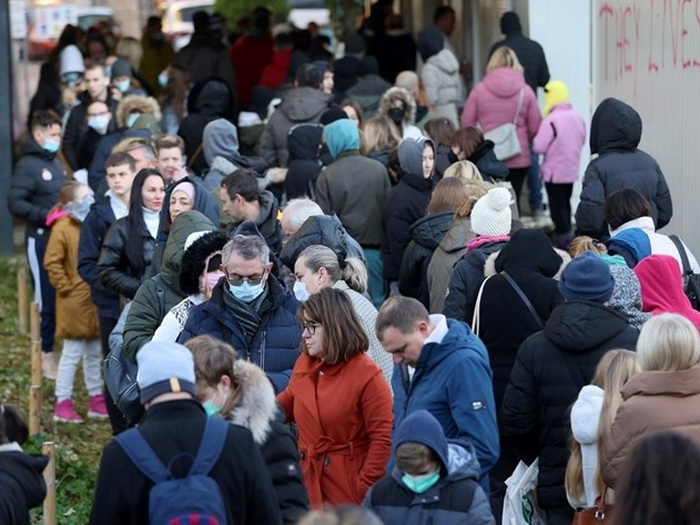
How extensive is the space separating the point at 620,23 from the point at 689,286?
13.8 feet

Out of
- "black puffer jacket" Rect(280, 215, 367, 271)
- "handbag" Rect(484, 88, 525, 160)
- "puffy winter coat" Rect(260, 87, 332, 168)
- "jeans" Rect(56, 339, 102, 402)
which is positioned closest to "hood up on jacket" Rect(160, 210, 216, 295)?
"black puffer jacket" Rect(280, 215, 367, 271)

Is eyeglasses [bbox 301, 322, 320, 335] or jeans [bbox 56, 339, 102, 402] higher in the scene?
eyeglasses [bbox 301, 322, 320, 335]

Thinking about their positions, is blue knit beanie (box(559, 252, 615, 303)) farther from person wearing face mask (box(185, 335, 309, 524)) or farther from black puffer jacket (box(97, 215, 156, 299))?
black puffer jacket (box(97, 215, 156, 299))

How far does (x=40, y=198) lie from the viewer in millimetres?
14492

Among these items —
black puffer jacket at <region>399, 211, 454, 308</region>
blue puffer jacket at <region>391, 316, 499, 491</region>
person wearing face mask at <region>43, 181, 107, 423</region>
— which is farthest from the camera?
person wearing face mask at <region>43, 181, 107, 423</region>

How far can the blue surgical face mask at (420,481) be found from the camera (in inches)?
240

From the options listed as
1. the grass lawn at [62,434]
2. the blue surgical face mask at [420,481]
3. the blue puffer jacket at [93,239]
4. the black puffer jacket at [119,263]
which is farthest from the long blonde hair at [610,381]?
the blue puffer jacket at [93,239]

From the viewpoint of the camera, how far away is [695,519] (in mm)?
4629

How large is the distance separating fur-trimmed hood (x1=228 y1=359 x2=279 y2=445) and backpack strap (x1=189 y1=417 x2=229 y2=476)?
53cm

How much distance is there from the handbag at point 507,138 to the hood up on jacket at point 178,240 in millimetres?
6729

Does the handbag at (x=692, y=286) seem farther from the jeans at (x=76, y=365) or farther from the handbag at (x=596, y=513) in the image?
the jeans at (x=76, y=365)

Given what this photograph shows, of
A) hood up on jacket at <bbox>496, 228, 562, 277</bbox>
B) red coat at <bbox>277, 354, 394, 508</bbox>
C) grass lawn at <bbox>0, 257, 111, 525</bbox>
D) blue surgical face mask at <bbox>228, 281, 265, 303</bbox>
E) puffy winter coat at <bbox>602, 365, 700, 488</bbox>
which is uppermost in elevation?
hood up on jacket at <bbox>496, 228, 562, 277</bbox>

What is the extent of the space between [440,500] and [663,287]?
2928mm

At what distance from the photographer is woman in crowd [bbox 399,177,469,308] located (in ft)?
34.4
